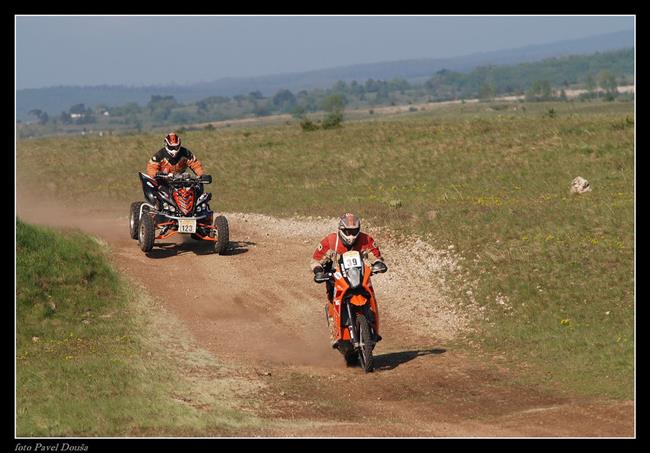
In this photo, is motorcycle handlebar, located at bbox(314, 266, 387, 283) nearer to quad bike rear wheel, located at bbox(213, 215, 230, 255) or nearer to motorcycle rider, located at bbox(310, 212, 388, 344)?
motorcycle rider, located at bbox(310, 212, 388, 344)

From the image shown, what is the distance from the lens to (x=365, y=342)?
15055 mm

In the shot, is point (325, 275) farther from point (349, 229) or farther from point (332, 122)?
point (332, 122)

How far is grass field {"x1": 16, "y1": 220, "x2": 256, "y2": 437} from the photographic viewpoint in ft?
40.0

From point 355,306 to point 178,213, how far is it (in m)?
9.17

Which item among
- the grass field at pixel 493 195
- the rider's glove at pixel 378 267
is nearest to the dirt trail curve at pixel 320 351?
the grass field at pixel 493 195

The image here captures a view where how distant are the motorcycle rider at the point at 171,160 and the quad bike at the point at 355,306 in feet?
29.8

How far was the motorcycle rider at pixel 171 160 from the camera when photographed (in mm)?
23672

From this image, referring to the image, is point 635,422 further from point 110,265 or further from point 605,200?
point 605,200

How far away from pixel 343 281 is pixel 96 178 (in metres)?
27.1

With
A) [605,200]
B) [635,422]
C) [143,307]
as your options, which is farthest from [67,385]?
[605,200]

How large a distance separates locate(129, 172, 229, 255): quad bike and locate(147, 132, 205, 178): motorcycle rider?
0.26 metres
